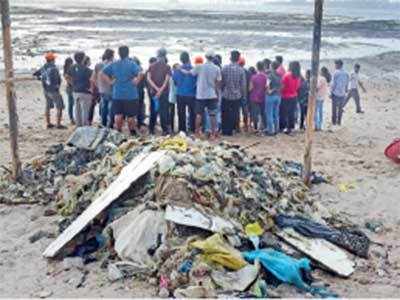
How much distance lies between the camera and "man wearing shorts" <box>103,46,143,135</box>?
12.0 meters

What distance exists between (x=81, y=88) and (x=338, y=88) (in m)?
6.18

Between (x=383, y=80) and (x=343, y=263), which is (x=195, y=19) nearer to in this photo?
(x=383, y=80)

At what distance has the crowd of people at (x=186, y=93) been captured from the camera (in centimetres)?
1255

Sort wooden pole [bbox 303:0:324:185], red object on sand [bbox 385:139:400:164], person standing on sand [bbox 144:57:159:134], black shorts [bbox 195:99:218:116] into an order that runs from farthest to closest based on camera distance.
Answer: person standing on sand [bbox 144:57:159:134]
black shorts [bbox 195:99:218:116]
red object on sand [bbox 385:139:400:164]
wooden pole [bbox 303:0:324:185]

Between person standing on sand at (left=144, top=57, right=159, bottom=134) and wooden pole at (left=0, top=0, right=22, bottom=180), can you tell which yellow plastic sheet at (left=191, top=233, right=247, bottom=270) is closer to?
wooden pole at (left=0, top=0, right=22, bottom=180)

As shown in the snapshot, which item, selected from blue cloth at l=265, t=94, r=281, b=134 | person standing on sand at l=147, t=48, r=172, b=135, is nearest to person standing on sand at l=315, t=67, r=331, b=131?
blue cloth at l=265, t=94, r=281, b=134

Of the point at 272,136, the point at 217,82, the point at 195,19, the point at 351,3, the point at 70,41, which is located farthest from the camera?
→ the point at 351,3

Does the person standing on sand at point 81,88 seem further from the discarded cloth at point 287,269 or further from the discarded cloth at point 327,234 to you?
the discarded cloth at point 287,269

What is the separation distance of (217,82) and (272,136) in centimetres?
186

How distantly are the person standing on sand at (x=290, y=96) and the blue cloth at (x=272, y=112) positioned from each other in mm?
201

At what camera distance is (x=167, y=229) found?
7.39 metres

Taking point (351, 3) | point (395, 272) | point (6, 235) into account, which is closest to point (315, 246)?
point (395, 272)

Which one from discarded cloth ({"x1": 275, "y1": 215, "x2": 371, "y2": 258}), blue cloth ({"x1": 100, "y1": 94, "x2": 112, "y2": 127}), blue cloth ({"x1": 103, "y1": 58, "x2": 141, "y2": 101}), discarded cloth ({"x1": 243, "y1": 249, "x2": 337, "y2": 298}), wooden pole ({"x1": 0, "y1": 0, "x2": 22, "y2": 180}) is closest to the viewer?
discarded cloth ({"x1": 243, "y1": 249, "x2": 337, "y2": 298})

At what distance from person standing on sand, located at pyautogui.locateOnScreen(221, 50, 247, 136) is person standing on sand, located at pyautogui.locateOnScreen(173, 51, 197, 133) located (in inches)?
24.3
